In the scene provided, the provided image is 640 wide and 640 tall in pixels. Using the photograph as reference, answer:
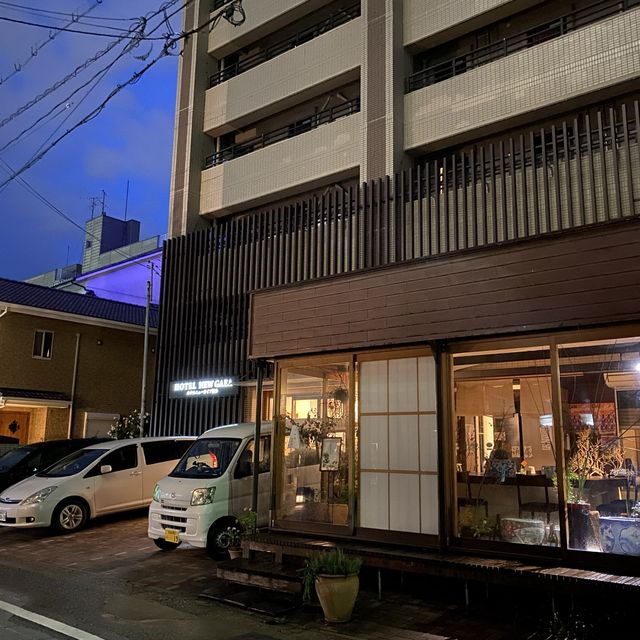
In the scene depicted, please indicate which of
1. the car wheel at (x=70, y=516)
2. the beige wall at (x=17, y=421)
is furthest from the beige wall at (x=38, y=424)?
the car wheel at (x=70, y=516)

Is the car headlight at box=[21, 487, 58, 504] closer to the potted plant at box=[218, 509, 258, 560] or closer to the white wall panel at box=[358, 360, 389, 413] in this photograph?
the potted plant at box=[218, 509, 258, 560]

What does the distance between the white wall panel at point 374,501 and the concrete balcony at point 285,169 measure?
9653mm

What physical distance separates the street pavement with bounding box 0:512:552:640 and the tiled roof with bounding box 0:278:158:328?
11.3 meters

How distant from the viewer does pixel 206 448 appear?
1080cm

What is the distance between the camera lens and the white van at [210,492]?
31.4ft

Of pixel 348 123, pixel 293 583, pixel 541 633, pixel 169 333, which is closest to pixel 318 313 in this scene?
pixel 293 583

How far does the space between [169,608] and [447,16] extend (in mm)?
14033

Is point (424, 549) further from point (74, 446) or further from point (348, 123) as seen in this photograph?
point (348, 123)

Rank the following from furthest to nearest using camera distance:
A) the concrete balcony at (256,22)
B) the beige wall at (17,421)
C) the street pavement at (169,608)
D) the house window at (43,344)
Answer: the beige wall at (17,421), the house window at (43,344), the concrete balcony at (256,22), the street pavement at (169,608)

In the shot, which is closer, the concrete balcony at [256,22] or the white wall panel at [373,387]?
the white wall panel at [373,387]

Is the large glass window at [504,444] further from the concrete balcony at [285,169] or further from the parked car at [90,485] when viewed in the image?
the concrete balcony at [285,169]

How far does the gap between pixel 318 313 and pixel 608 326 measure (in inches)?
151

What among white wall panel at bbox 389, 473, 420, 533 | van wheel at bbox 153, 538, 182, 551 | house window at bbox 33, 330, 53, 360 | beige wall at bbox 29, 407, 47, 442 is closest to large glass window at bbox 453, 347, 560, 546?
white wall panel at bbox 389, 473, 420, 533

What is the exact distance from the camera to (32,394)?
Result: 62.3 feet
